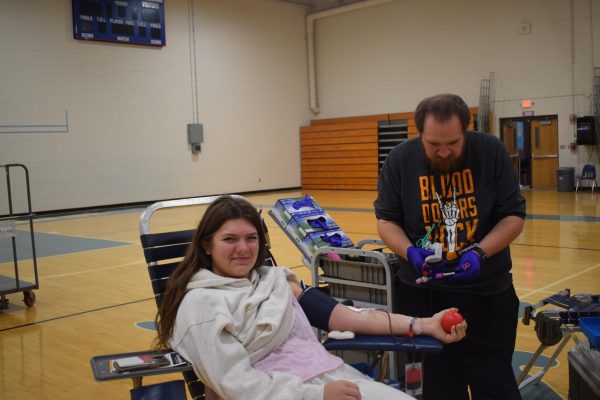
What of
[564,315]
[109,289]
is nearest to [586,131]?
[109,289]

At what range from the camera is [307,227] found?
3422mm

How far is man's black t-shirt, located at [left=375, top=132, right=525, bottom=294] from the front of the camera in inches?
91.1

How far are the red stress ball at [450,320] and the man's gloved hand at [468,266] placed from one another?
0.56ft

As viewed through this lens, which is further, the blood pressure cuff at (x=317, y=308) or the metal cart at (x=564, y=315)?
the metal cart at (x=564, y=315)

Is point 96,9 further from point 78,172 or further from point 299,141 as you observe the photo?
point 299,141

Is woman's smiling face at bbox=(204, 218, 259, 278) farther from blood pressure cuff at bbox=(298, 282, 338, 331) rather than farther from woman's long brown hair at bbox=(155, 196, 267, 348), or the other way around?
blood pressure cuff at bbox=(298, 282, 338, 331)

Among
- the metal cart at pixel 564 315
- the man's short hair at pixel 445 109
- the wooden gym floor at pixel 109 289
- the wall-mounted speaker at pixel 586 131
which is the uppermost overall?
the wall-mounted speaker at pixel 586 131

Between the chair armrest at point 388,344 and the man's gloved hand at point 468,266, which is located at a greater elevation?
the man's gloved hand at point 468,266

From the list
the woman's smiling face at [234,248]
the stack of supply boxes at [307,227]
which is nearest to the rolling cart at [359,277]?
the stack of supply boxes at [307,227]

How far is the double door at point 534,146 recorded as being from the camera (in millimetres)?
14336

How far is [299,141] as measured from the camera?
60.6ft

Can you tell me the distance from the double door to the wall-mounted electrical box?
7.20 m

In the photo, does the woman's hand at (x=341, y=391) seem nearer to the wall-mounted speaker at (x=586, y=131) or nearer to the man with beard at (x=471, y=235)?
the man with beard at (x=471, y=235)

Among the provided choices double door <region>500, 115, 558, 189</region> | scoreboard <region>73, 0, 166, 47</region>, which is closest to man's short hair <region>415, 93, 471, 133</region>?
scoreboard <region>73, 0, 166, 47</region>
